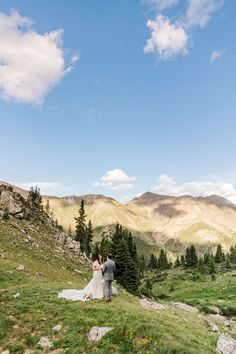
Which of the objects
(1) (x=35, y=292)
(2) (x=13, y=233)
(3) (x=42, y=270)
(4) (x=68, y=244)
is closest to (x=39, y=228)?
(4) (x=68, y=244)

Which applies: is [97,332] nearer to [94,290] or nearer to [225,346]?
[225,346]

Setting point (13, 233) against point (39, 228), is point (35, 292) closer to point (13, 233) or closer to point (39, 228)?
point (13, 233)

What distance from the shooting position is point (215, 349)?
75.3ft

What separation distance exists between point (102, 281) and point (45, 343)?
9647 millimetres

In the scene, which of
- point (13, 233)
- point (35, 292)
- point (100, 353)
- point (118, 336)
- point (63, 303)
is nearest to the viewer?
point (100, 353)

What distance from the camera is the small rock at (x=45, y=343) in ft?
73.5

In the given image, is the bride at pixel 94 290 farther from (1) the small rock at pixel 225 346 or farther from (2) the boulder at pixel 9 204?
(2) the boulder at pixel 9 204

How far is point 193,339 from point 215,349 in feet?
4.59

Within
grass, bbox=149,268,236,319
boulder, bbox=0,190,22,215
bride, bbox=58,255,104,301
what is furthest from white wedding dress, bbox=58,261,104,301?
grass, bbox=149,268,236,319

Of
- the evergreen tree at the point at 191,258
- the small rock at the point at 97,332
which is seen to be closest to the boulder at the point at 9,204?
the small rock at the point at 97,332

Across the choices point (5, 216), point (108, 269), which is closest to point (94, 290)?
point (108, 269)

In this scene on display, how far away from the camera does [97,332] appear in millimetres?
22938

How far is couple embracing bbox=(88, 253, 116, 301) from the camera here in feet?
98.5

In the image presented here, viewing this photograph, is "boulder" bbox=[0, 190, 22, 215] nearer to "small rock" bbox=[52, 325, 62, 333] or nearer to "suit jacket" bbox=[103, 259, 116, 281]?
"suit jacket" bbox=[103, 259, 116, 281]
